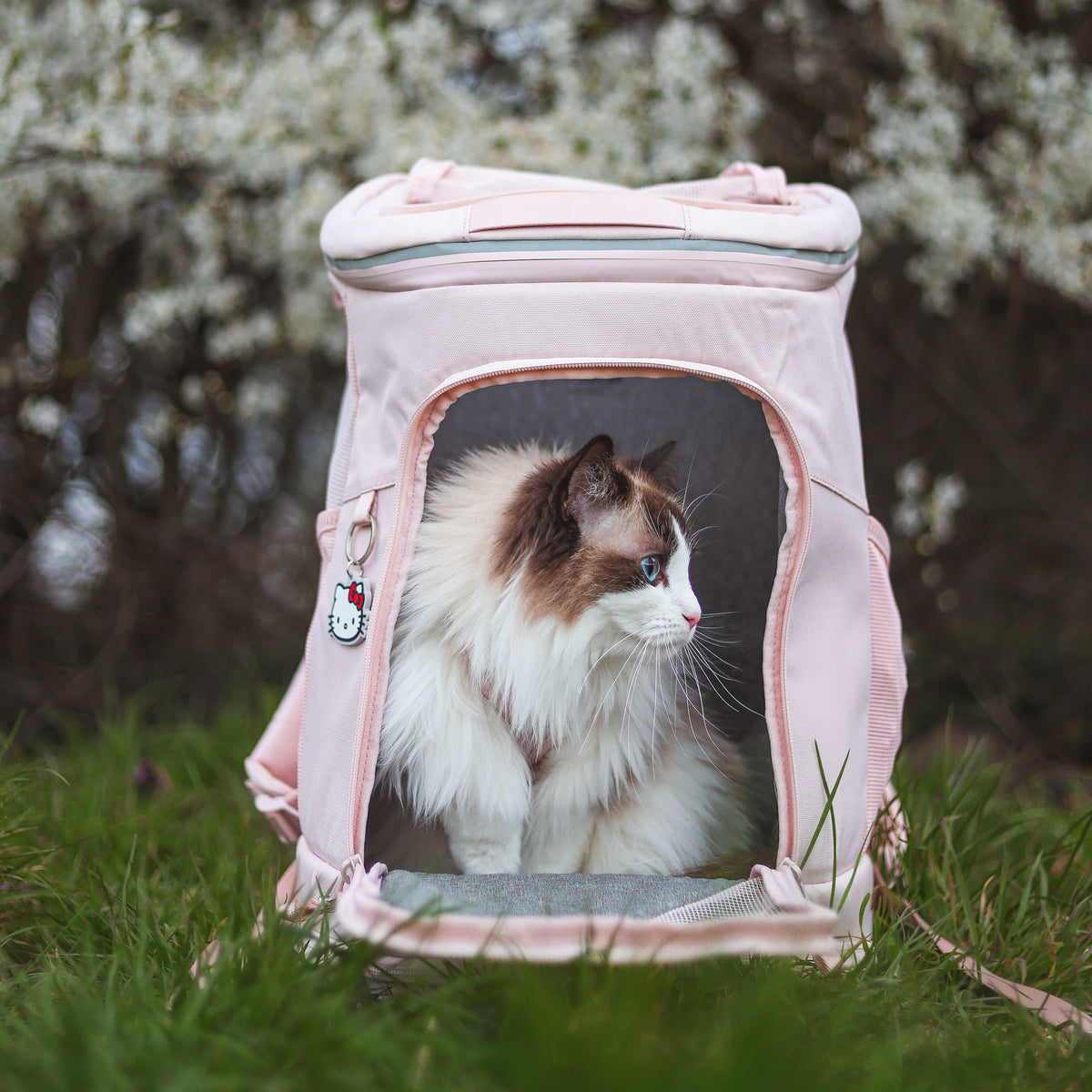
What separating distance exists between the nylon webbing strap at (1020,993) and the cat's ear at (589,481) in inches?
28.1

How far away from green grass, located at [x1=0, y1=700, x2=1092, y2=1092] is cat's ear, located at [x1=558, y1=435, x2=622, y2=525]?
57cm

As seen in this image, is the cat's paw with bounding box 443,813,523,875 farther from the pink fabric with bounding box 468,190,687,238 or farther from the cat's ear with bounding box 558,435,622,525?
the pink fabric with bounding box 468,190,687,238

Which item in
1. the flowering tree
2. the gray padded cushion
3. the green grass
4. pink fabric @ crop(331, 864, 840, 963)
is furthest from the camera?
the flowering tree

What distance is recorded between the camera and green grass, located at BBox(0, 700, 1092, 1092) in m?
0.90

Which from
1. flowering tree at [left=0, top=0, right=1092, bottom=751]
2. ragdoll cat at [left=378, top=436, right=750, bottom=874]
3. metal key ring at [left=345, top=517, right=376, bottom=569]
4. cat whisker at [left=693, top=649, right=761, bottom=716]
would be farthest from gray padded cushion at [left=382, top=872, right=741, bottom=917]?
flowering tree at [left=0, top=0, right=1092, bottom=751]

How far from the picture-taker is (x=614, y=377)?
4.36 feet

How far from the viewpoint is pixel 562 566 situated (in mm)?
1335

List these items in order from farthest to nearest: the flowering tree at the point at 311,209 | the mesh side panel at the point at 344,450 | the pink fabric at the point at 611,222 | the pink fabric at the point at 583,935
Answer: the flowering tree at the point at 311,209 < the mesh side panel at the point at 344,450 < the pink fabric at the point at 611,222 < the pink fabric at the point at 583,935

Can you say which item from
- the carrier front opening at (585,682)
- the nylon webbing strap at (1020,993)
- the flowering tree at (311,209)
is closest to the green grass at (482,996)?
the nylon webbing strap at (1020,993)

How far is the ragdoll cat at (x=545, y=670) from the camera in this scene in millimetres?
1321

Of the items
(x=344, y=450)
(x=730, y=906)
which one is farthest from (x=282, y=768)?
A: (x=730, y=906)

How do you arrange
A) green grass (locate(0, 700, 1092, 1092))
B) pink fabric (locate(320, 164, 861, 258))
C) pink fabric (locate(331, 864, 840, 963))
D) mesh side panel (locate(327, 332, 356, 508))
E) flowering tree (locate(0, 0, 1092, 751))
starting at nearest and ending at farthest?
green grass (locate(0, 700, 1092, 1092)) < pink fabric (locate(331, 864, 840, 963)) < pink fabric (locate(320, 164, 861, 258)) < mesh side panel (locate(327, 332, 356, 508)) < flowering tree (locate(0, 0, 1092, 751))

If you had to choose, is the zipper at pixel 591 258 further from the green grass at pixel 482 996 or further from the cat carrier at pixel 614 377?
the green grass at pixel 482 996

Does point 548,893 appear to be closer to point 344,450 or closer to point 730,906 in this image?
point 730,906
